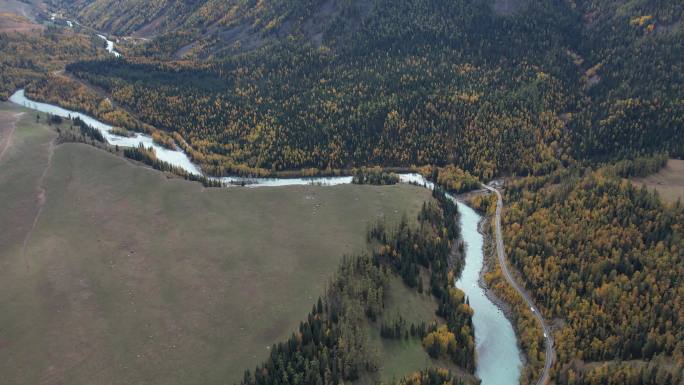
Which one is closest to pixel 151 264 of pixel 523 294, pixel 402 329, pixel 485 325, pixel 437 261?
pixel 402 329

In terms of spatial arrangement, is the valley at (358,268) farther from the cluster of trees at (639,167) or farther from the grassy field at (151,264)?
the cluster of trees at (639,167)

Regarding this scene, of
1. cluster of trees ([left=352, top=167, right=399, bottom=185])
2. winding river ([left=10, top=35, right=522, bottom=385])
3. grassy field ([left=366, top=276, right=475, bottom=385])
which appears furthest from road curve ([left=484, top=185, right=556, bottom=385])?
cluster of trees ([left=352, top=167, right=399, bottom=185])

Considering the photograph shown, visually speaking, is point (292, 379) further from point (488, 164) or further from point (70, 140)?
point (70, 140)

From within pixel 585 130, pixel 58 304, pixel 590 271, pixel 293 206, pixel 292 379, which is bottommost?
pixel 292 379

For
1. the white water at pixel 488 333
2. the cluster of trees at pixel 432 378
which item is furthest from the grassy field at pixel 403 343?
the white water at pixel 488 333

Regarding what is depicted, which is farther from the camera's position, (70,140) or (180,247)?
(70,140)

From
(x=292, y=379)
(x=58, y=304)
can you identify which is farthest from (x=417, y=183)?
(x=58, y=304)

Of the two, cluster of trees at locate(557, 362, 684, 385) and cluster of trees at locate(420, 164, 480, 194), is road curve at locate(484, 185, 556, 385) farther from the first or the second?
cluster of trees at locate(420, 164, 480, 194)
